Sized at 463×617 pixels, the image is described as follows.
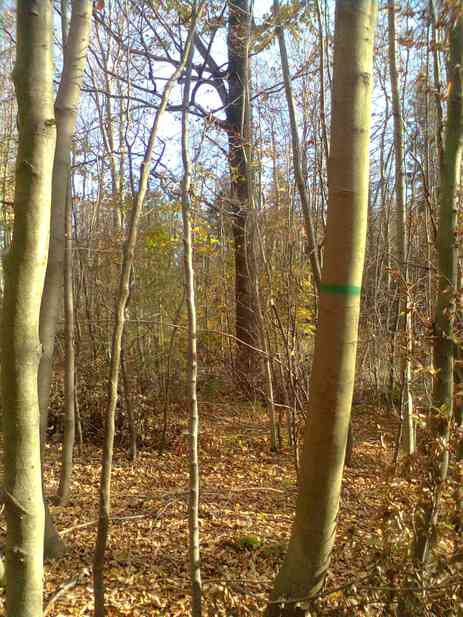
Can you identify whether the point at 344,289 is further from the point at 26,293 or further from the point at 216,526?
the point at 216,526

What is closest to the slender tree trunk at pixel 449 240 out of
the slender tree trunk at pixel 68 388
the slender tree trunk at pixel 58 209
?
the slender tree trunk at pixel 58 209

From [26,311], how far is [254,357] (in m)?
6.86

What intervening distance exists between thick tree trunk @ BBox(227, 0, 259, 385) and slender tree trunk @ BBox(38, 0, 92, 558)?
2155 mm

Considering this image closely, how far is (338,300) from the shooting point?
2.33 m

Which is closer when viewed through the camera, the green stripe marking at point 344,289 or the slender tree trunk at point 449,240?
the green stripe marking at point 344,289

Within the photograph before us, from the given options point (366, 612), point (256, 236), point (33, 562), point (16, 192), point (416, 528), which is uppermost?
point (256, 236)

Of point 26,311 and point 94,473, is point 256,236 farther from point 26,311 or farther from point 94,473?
point 26,311

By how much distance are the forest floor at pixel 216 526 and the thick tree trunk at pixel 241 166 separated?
176 cm

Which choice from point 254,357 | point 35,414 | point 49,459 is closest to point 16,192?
point 35,414

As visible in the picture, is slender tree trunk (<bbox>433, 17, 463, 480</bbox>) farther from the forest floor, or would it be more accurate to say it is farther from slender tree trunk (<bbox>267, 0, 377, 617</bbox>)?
slender tree trunk (<bbox>267, 0, 377, 617</bbox>)

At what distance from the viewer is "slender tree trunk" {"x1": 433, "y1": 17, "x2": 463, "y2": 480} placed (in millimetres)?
2953

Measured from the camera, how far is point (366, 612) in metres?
2.60

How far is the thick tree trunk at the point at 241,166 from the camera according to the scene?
6312mm

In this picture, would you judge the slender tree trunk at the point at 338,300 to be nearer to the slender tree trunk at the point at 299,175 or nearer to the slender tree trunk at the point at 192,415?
the slender tree trunk at the point at 192,415
